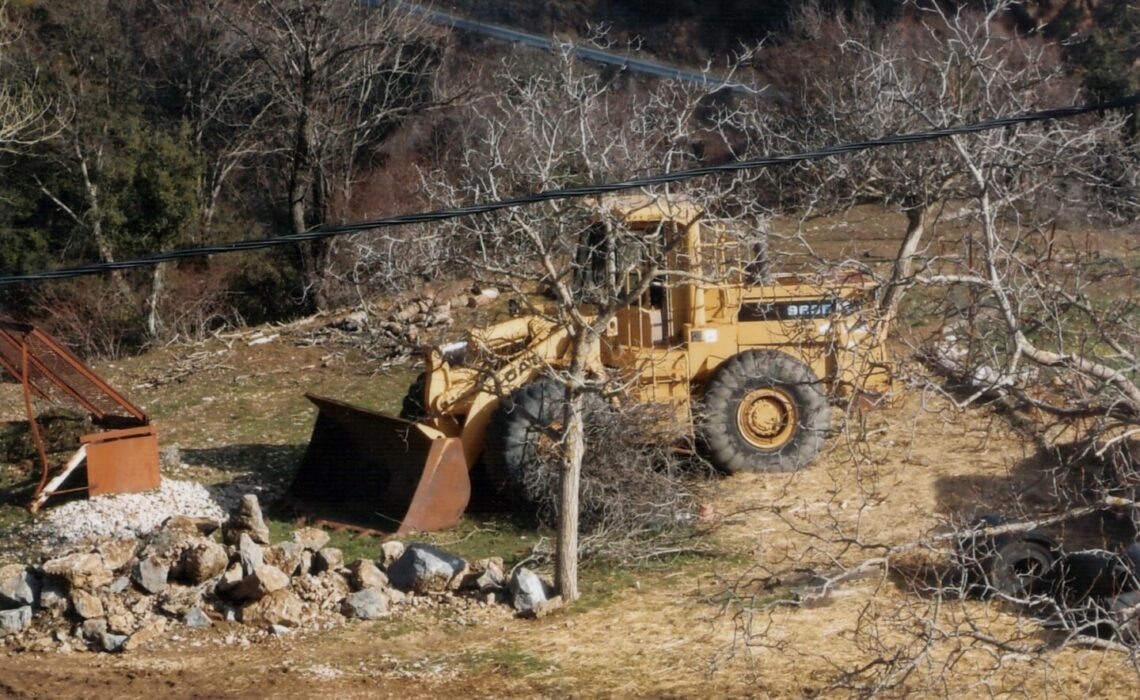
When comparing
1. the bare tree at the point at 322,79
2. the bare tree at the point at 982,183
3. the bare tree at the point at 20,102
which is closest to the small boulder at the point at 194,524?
the bare tree at the point at 982,183

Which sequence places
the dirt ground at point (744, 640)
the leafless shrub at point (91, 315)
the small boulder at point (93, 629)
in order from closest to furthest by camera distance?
1. the dirt ground at point (744, 640)
2. the small boulder at point (93, 629)
3. the leafless shrub at point (91, 315)

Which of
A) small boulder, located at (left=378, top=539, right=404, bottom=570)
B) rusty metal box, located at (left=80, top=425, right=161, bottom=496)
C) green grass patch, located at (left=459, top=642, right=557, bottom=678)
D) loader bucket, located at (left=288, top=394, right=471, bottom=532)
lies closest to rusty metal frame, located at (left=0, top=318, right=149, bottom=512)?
rusty metal box, located at (left=80, top=425, right=161, bottom=496)

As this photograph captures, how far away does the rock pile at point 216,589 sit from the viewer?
9.30m

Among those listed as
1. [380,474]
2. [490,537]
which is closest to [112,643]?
[490,537]

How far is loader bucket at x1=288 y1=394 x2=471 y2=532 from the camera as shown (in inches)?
448

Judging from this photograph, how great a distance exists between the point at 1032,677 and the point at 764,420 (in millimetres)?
5372

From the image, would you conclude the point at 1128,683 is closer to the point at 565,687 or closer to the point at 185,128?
the point at 565,687

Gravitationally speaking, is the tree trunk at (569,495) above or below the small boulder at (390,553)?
above

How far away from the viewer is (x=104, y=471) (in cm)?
1235

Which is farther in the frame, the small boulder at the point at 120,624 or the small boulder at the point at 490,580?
the small boulder at the point at 490,580

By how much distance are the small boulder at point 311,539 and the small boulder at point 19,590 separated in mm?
1800

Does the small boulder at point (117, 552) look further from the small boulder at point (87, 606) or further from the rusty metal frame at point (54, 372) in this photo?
the rusty metal frame at point (54, 372)

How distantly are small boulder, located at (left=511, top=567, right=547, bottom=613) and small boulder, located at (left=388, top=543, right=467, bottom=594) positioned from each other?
18.8 inches

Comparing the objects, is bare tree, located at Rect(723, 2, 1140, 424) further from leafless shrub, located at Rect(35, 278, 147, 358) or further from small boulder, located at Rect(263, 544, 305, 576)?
leafless shrub, located at Rect(35, 278, 147, 358)
